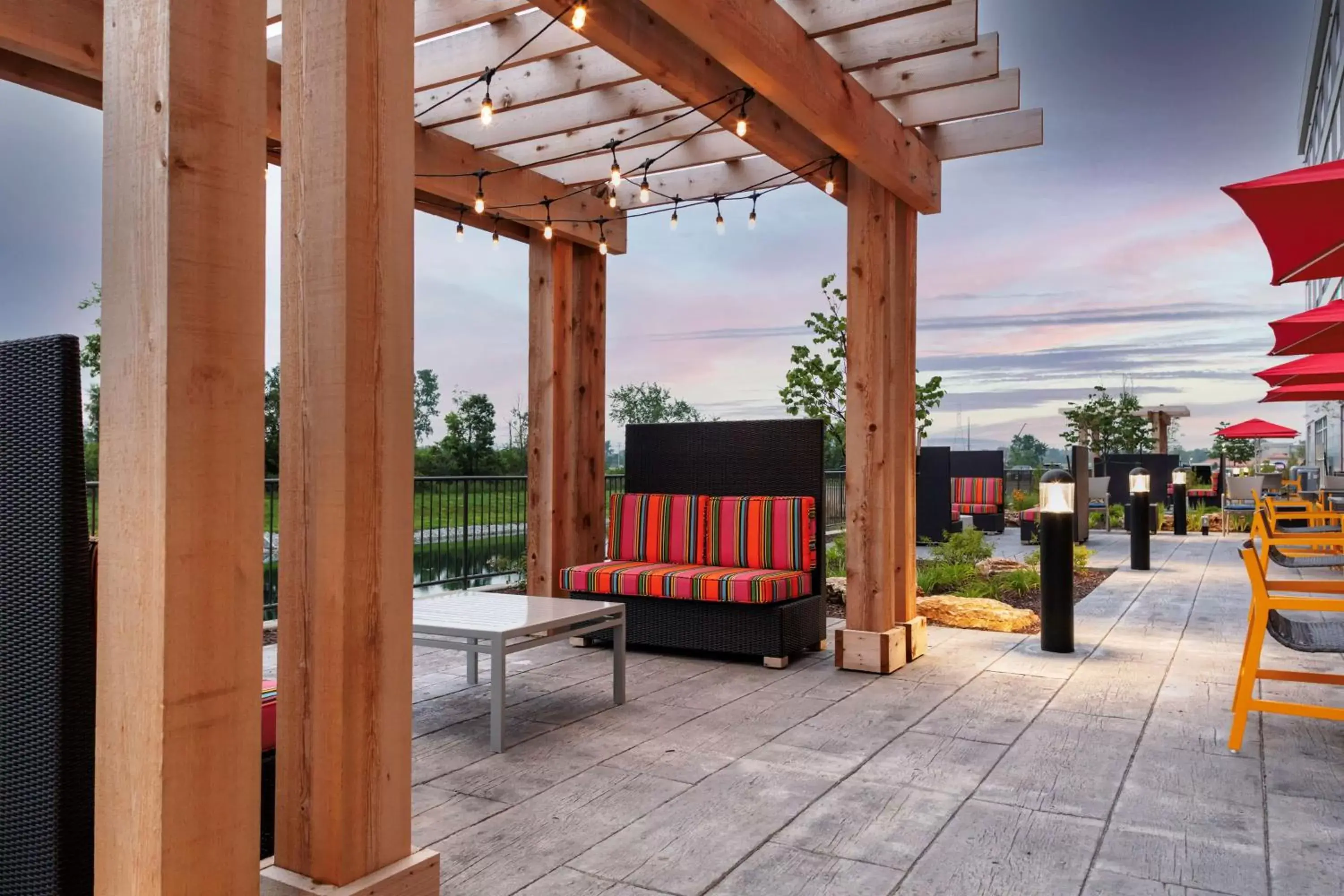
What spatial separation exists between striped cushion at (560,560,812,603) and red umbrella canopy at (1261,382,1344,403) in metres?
4.13

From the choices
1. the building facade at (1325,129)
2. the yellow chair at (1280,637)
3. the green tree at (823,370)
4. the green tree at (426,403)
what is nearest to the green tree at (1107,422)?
the building facade at (1325,129)

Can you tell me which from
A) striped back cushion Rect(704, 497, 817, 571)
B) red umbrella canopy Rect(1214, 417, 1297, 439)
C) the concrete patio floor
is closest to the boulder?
the concrete patio floor

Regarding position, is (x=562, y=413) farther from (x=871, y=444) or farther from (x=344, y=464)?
(x=344, y=464)

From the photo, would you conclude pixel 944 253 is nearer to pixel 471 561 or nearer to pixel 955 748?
pixel 471 561

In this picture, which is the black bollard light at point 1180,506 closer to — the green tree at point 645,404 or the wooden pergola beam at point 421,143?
the green tree at point 645,404

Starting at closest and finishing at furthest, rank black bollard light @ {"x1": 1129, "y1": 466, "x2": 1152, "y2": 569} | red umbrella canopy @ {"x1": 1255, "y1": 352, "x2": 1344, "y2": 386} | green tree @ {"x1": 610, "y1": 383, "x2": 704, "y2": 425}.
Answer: red umbrella canopy @ {"x1": 1255, "y1": 352, "x2": 1344, "y2": 386}, black bollard light @ {"x1": 1129, "y1": 466, "x2": 1152, "y2": 569}, green tree @ {"x1": 610, "y1": 383, "x2": 704, "y2": 425}

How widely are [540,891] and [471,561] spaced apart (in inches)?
204

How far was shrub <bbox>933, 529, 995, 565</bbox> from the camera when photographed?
7.59 meters

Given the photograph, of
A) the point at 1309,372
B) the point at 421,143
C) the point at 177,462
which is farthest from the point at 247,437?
the point at 1309,372

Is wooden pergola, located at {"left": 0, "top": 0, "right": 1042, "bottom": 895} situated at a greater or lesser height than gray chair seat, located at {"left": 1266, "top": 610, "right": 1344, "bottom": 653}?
greater

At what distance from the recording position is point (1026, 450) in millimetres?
23000

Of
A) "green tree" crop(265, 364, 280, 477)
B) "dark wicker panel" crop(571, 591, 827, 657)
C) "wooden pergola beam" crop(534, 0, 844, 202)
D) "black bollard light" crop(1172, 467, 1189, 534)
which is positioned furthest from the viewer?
"black bollard light" crop(1172, 467, 1189, 534)

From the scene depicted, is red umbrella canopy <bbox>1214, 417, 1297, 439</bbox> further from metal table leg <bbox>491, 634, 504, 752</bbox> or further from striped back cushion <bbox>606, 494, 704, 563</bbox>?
metal table leg <bbox>491, 634, 504, 752</bbox>

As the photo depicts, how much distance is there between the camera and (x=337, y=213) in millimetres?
1729
